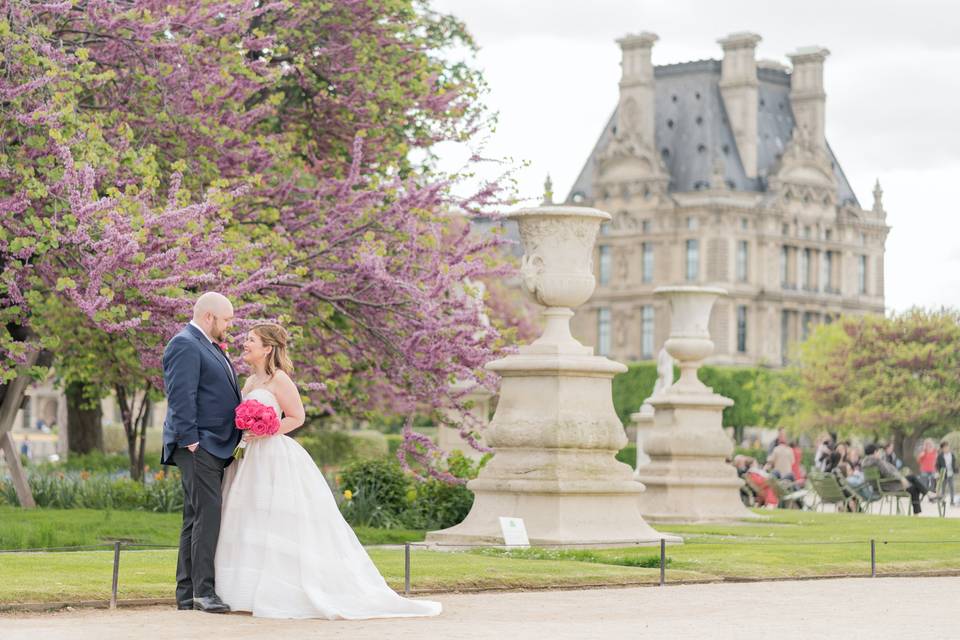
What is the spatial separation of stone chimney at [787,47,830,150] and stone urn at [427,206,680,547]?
10547 cm

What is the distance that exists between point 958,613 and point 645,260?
360 feet

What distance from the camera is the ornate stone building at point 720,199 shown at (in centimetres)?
11756

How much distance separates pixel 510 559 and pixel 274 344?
3998 millimetres

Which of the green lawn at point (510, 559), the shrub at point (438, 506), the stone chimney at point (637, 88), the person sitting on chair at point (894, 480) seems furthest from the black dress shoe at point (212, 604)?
the stone chimney at point (637, 88)

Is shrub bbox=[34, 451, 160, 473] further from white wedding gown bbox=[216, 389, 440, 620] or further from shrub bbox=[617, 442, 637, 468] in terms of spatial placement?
shrub bbox=[617, 442, 637, 468]

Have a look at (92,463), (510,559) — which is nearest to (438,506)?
(510,559)

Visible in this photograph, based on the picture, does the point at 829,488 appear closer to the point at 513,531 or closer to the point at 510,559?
the point at 513,531

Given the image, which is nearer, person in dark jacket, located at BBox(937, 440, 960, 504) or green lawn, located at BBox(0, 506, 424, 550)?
green lawn, located at BBox(0, 506, 424, 550)

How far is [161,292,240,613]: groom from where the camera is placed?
1073 cm

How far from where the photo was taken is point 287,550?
10.8 metres

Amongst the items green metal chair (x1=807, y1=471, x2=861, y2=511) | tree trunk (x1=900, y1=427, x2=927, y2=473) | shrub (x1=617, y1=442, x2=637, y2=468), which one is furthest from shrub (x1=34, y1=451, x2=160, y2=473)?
tree trunk (x1=900, y1=427, x2=927, y2=473)

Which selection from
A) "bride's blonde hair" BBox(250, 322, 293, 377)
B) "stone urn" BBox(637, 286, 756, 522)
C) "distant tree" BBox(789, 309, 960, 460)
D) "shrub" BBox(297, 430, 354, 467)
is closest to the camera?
"bride's blonde hair" BBox(250, 322, 293, 377)

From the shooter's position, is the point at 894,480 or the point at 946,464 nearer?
the point at 894,480

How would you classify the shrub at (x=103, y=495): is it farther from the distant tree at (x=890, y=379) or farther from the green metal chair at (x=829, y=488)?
the distant tree at (x=890, y=379)
